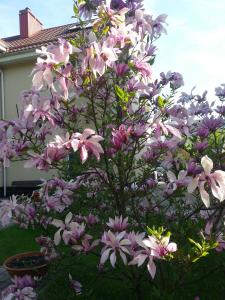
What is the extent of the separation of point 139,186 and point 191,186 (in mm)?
1147

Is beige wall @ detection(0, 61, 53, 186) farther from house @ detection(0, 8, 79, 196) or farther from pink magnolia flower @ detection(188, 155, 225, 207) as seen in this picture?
pink magnolia flower @ detection(188, 155, 225, 207)

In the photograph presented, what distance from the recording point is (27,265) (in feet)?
14.6

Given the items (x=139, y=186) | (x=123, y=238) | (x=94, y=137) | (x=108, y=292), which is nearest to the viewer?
(x=94, y=137)

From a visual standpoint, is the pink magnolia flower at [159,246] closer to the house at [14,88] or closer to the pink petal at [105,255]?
the pink petal at [105,255]

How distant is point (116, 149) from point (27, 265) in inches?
104

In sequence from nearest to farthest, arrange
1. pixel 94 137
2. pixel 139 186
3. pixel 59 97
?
pixel 94 137 → pixel 59 97 → pixel 139 186

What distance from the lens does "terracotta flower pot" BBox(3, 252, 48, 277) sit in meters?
4.12

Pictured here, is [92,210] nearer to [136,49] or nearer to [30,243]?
[136,49]

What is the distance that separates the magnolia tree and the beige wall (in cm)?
984

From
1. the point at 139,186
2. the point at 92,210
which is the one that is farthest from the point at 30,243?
the point at 139,186

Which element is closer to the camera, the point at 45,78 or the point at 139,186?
the point at 45,78

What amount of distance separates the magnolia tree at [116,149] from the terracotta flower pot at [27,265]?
747 millimetres

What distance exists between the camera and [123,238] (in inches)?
86.4

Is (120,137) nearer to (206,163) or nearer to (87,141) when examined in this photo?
(87,141)
